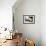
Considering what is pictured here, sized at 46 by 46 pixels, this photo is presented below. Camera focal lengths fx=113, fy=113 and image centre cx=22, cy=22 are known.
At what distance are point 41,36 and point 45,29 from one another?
31.5 inches

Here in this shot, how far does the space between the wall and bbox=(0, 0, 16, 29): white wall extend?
148cm

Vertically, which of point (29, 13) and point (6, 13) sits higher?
point (29, 13)

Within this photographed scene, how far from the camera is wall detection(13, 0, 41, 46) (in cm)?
585

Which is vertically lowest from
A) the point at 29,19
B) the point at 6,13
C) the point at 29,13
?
the point at 29,19

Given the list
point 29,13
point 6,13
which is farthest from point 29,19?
point 6,13

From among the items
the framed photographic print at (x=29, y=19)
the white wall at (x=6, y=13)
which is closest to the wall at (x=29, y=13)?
the framed photographic print at (x=29, y=19)

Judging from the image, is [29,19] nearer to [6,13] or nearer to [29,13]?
[29,13]

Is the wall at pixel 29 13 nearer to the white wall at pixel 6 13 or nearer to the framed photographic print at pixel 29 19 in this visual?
the framed photographic print at pixel 29 19

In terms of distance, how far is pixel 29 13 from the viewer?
5.85 metres

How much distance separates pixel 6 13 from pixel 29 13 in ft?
5.87

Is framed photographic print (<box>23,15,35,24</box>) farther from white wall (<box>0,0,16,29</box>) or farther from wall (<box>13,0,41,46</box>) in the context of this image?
white wall (<box>0,0,16,29</box>)

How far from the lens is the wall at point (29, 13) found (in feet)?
19.2

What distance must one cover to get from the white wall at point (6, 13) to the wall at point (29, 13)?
1.48 metres

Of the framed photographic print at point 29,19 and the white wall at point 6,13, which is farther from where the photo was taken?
the framed photographic print at point 29,19
